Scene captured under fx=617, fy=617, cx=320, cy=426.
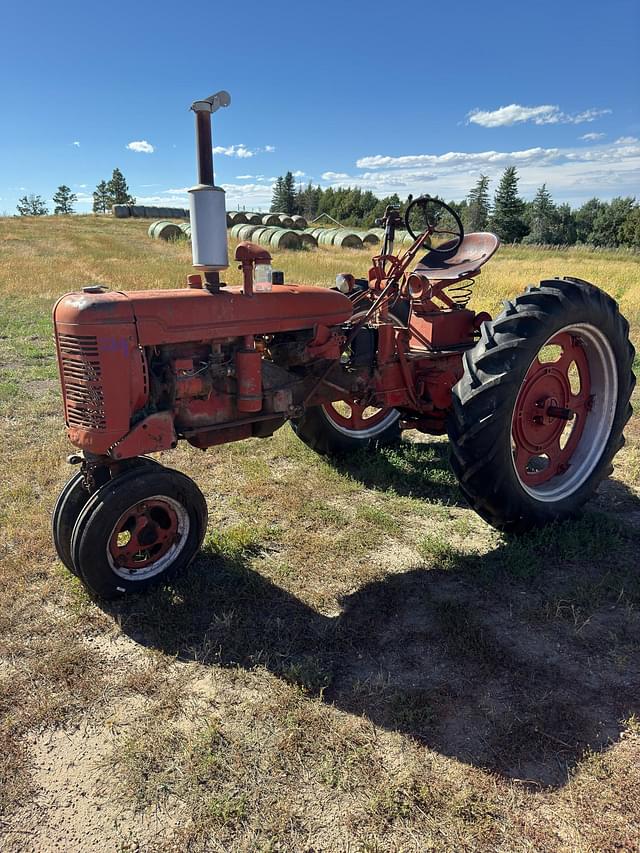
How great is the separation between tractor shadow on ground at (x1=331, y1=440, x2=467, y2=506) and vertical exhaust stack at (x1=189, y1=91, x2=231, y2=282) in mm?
2267

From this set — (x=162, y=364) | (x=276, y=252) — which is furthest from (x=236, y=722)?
(x=276, y=252)

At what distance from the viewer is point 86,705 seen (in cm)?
252

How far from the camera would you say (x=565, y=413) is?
3.73 metres

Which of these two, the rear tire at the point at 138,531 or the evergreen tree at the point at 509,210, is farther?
the evergreen tree at the point at 509,210

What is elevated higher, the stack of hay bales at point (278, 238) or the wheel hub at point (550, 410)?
the stack of hay bales at point (278, 238)

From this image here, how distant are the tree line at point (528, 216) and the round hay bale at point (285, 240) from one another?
24522 mm

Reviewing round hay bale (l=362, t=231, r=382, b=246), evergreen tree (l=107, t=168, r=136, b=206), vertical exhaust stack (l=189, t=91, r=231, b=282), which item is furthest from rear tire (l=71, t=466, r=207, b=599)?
evergreen tree (l=107, t=168, r=136, b=206)

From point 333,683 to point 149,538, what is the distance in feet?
3.97

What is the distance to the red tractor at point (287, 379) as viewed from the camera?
2.90 m

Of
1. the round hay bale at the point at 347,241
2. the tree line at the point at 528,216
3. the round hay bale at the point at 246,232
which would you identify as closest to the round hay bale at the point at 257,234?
the round hay bale at the point at 246,232

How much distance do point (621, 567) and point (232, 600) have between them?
219 centimetres

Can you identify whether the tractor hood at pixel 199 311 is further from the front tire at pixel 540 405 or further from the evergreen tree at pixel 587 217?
the evergreen tree at pixel 587 217

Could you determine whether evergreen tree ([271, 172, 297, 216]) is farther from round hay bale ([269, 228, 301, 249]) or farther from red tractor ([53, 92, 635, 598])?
red tractor ([53, 92, 635, 598])

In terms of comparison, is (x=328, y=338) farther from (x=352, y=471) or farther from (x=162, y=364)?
(x=352, y=471)
